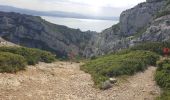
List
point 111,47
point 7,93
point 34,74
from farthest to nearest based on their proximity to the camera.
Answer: point 111,47, point 34,74, point 7,93

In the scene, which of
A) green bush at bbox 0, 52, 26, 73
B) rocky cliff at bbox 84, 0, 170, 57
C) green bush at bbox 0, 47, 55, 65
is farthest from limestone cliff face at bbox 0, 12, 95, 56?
green bush at bbox 0, 52, 26, 73

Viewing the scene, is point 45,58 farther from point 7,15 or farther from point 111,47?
point 7,15

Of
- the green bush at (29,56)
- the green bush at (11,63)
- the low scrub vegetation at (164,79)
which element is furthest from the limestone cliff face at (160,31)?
the green bush at (11,63)

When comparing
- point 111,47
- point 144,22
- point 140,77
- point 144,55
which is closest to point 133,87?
point 140,77

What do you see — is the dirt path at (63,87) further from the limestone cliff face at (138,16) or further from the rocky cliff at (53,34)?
the limestone cliff face at (138,16)

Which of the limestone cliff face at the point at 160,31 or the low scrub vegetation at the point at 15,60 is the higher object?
the limestone cliff face at the point at 160,31

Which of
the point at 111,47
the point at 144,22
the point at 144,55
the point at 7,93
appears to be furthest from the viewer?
the point at 144,22

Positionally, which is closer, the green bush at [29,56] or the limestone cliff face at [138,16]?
the green bush at [29,56]
